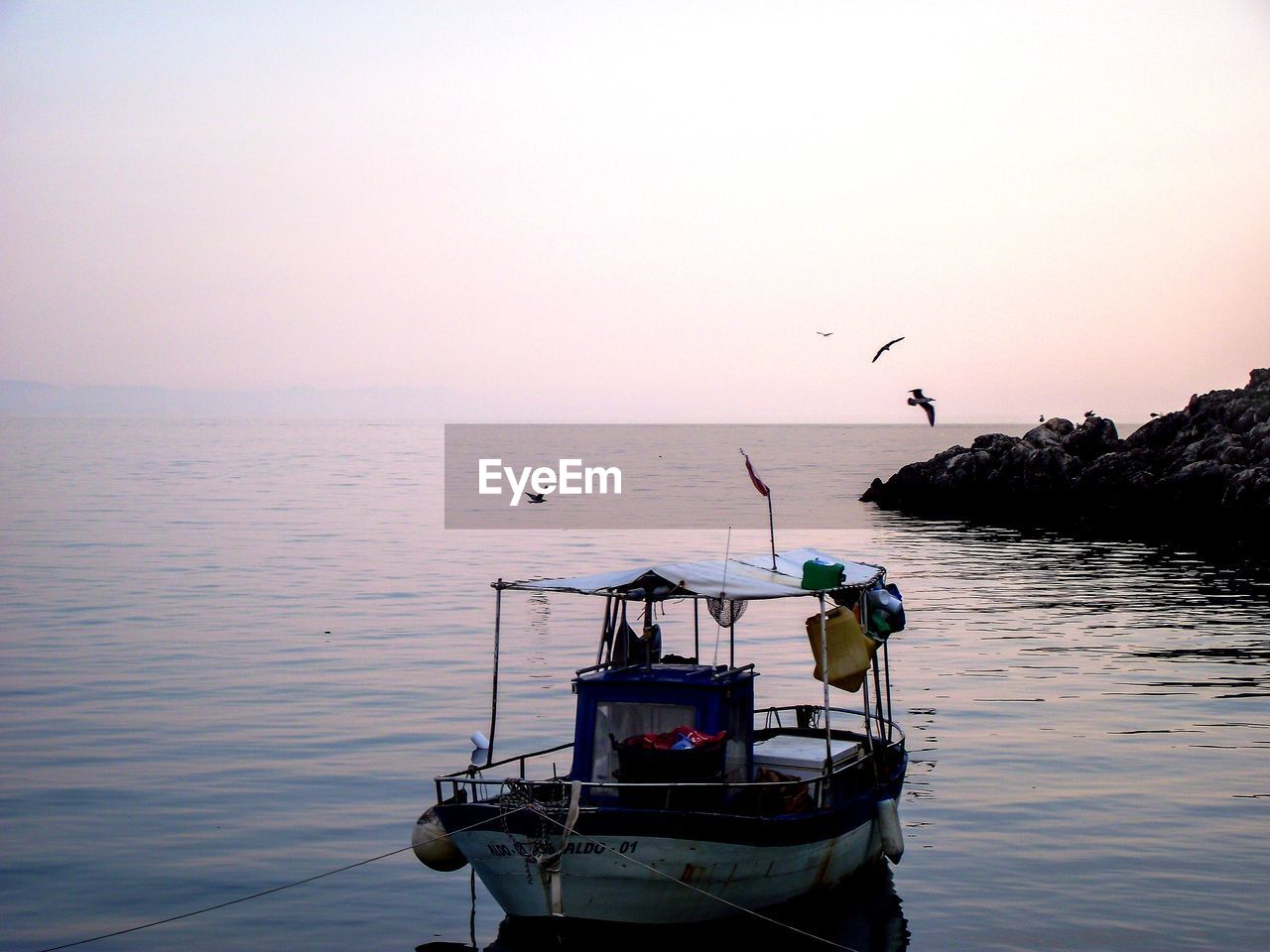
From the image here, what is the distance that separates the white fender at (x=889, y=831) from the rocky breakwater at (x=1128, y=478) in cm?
4481

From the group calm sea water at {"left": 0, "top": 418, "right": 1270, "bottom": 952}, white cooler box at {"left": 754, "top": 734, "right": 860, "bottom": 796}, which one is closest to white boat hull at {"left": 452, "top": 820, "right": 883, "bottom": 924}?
calm sea water at {"left": 0, "top": 418, "right": 1270, "bottom": 952}

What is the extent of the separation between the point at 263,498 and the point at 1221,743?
84.4m

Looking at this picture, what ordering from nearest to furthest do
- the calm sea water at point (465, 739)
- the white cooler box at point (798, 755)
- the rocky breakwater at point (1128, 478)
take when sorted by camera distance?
the calm sea water at point (465, 739)
the white cooler box at point (798, 755)
the rocky breakwater at point (1128, 478)

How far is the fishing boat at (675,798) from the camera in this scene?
46.1 feet

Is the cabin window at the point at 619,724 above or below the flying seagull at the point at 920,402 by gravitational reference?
below

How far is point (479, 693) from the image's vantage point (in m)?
29.1

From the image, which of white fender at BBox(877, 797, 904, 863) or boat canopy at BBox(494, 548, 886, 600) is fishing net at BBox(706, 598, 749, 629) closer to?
boat canopy at BBox(494, 548, 886, 600)

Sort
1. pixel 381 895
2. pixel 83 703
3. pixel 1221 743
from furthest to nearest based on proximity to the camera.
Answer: pixel 83 703 < pixel 1221 743 < pixel 381 895

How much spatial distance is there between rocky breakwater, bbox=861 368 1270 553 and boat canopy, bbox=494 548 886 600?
46179 mm

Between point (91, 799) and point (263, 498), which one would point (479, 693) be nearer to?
point (91, 799)

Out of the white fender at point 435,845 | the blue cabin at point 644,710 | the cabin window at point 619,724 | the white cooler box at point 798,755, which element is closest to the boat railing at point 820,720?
the white cooler box at point 798,755

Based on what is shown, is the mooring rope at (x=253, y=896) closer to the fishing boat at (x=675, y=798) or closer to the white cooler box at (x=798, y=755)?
the fishing boat at (x=675, y=798)

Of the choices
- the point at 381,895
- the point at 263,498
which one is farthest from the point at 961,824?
the point at 263,498

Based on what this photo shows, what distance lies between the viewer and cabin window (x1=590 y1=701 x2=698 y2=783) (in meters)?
15.5
